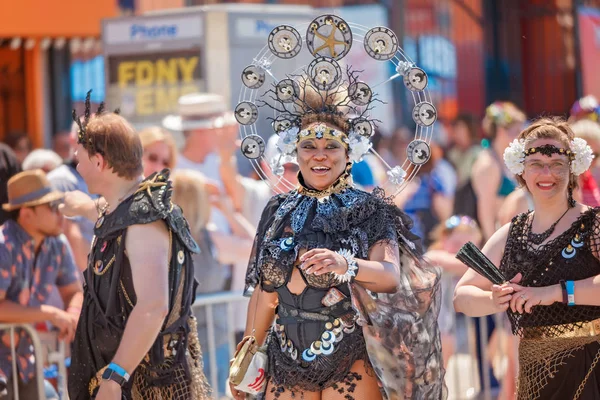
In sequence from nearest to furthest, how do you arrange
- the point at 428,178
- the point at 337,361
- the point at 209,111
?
the point at 337,361 < the point at 209,111 < the point at 428,178

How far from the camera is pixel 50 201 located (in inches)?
247

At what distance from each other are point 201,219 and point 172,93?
10.7 feet

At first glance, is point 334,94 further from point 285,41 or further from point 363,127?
point 285,41

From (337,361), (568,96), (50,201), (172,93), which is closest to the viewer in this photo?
(337,361)

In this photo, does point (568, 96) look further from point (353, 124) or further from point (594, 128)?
point (353, 124)

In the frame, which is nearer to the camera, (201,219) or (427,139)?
(427,139)

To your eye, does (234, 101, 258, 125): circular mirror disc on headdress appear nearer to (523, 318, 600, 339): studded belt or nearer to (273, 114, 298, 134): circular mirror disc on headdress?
(273, 114, 298, 134): circular mirror disc on headdress

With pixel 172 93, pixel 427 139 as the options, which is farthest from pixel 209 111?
pixel 427 139

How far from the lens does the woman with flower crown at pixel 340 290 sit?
4.56m

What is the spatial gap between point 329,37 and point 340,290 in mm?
1150

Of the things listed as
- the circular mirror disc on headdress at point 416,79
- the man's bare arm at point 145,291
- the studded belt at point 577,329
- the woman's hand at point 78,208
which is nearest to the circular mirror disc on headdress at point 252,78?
the circular mirror disc on headdress at point 416,79

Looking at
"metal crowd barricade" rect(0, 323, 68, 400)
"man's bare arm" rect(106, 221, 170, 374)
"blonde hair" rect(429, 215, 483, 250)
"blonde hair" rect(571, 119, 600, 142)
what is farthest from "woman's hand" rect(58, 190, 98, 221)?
"blonde hair" rect(571, 119, 600, 142)

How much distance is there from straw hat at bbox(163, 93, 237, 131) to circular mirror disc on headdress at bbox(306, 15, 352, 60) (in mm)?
3713

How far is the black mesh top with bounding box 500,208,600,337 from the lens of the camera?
4.69 m
